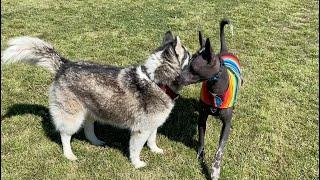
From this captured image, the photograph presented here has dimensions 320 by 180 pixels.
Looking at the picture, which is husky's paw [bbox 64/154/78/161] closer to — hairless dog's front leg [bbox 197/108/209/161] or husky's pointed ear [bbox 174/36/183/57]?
hairless dog's front leg [bbox 197/108/209/161]

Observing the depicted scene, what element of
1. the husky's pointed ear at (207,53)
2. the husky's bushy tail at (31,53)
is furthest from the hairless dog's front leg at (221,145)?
the husky's bushy tail at (31,53)

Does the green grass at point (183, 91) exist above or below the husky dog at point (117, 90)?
below

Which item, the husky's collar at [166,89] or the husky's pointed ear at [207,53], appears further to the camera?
the husky's collar at [166,89]

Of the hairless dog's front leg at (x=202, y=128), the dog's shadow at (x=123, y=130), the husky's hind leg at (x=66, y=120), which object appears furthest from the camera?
the dog's shadow at (x=123, y=130)

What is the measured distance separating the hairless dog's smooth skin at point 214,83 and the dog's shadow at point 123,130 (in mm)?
564

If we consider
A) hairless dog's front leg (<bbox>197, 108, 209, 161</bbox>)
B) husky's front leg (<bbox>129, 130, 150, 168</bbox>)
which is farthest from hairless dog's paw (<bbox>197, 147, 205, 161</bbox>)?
husky's front leg (<bbox>129, 130, 150, 168</bbox>)

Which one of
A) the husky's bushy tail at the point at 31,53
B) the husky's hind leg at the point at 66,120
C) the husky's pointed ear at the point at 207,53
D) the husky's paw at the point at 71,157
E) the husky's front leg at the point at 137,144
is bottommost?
the husky's paw at the point at 71,157

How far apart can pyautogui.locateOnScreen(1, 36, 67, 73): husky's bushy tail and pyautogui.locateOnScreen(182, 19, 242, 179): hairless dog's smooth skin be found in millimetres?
1761

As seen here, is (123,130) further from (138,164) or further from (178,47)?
(178,47)

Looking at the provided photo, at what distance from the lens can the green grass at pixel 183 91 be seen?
5582 mm

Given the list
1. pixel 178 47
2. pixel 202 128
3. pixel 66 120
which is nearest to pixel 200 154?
pixel 202 128

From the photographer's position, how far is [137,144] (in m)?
5.43

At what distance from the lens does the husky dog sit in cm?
516

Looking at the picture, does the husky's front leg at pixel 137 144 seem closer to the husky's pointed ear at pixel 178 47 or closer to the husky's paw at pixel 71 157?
the husky's paw at pixel 71 157
